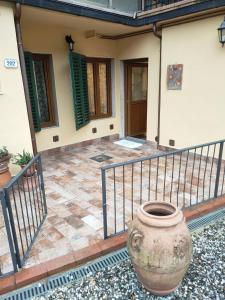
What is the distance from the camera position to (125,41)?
574 cm

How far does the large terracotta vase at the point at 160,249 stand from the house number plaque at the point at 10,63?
2.86 metres

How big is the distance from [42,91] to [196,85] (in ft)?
10.5

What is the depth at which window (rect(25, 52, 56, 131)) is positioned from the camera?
4.56 m

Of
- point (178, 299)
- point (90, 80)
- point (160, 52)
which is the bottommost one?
point (178, 299)

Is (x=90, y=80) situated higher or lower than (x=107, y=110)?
higher

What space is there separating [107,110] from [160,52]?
2.03 meters

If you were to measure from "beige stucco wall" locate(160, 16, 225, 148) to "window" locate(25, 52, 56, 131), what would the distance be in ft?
8.11

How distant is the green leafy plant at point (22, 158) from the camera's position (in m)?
3.51

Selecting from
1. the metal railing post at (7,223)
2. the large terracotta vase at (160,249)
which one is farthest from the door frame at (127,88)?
the metal railing post at (7,223)

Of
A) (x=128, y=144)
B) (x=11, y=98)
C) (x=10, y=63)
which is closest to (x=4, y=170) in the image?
(x=11, y=98)

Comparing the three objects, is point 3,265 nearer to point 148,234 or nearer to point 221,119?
point 148,234

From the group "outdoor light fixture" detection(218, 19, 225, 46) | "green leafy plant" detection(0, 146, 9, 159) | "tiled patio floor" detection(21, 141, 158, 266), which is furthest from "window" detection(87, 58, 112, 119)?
"outdoor light fixture" detection(218, 19, 225, 46)

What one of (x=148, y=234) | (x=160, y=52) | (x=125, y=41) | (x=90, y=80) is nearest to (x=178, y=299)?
(x=148, y=234)

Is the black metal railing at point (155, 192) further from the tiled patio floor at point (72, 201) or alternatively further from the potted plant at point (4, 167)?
the potted plant at point (4, 167)
